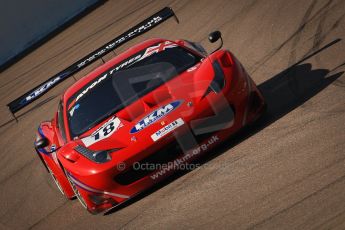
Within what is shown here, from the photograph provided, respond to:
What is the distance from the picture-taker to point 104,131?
7.35m

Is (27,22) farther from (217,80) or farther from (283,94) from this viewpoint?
(217,80)

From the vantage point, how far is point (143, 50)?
8.76m

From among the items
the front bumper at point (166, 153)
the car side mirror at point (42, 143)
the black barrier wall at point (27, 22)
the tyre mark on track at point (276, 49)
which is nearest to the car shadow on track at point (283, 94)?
the front bumper at point (166, 153)

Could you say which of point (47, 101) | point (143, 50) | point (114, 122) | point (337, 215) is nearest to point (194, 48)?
point (143, 50)

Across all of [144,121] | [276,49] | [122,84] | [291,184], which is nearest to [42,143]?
[122,84]

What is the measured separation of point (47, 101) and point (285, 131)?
312 inches

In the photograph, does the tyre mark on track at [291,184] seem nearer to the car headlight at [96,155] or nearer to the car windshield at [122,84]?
the car headlight at [96,155]

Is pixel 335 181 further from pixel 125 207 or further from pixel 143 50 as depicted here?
pixel 143 50

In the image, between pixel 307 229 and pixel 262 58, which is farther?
pixel 262 58

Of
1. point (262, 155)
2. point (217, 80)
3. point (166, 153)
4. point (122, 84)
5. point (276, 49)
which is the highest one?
point (122, 84)

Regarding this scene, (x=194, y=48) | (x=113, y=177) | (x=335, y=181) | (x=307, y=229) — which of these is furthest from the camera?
(x=194, y=48)

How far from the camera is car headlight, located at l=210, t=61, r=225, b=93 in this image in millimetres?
7229

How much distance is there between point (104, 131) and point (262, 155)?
1.68 metres

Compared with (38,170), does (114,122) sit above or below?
above
